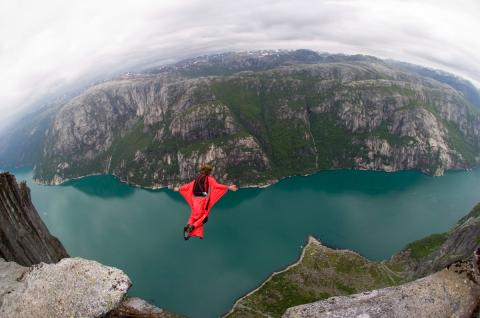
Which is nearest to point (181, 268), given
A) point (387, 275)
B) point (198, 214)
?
point (387, 275)

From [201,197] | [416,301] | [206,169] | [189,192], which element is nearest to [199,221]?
[201,197]

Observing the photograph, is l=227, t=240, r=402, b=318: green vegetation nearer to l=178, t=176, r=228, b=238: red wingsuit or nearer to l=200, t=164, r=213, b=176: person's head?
l=178, t=176, r=228, b=238: red wingsuit

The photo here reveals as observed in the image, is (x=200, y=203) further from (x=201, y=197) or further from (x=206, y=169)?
(x=206, y=169)

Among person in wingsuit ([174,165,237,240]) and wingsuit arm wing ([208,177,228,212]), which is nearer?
person in wingsuit ([174,165,237,240])

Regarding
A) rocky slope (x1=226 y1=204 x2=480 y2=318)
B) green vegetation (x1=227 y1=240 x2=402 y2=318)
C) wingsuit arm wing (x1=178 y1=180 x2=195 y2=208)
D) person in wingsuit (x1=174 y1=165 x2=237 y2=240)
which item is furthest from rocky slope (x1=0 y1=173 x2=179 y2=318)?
green vegetation (x1=227 y1=240 x2=402 y2=318)

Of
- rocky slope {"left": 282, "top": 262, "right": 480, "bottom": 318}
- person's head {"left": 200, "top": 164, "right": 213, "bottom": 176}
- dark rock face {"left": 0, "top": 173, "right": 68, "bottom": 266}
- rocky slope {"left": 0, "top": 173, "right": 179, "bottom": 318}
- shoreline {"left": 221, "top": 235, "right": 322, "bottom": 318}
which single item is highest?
person's head {"left": 200, "top": 164, "right": 213, "bottom": 176}

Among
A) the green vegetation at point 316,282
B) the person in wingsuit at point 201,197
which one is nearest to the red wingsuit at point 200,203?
the person in wingsuit at point 201,197
